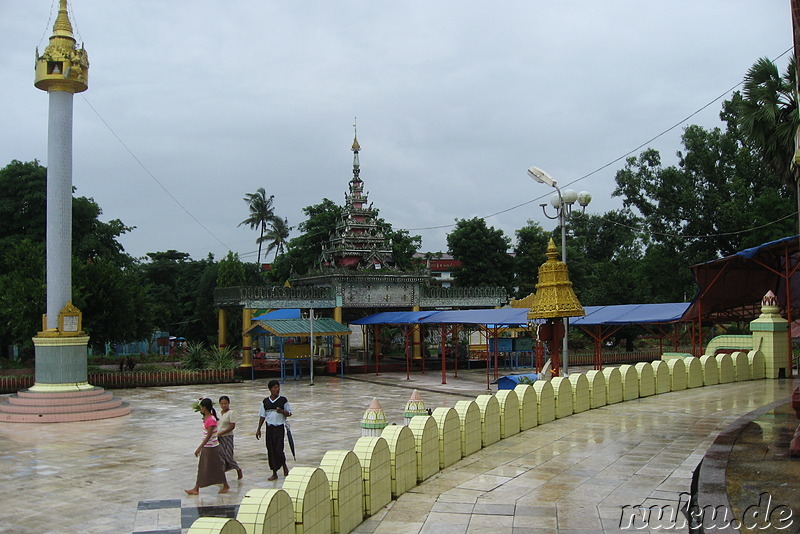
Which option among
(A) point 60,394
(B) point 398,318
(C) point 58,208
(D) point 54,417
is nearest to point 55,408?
(D) point 54,417

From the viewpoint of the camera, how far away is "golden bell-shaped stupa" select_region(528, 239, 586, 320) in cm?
1686

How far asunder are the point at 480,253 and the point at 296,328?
2269cm

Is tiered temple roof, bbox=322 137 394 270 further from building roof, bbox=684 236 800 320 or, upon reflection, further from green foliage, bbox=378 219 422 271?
building roof, bbox=684 236 800 320

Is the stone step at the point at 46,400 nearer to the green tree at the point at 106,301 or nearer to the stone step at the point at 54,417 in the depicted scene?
the stone step at the point at 54,417

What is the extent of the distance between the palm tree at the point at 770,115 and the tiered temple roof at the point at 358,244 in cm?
2139

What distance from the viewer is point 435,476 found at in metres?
10.2

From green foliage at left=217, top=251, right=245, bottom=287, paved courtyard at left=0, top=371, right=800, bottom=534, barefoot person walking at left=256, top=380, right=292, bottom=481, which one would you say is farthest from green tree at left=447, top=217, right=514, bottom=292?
barefoot person walking at left=256, top=380, right=292, bottom=481

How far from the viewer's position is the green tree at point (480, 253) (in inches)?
1950

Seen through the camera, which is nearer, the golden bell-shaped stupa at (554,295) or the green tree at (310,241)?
the golden bell-shaped stupa at (554,295)

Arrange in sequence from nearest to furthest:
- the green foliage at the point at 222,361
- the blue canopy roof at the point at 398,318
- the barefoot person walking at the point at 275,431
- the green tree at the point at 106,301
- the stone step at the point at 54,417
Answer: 1. the barefoot person walking at the point at 275,431
2. the stone step at the point at 54,417
3. the green tree at the point at 106,301
4. the green foliage at the point at 222,361
5. the blue canopy roof at the point at 398,318

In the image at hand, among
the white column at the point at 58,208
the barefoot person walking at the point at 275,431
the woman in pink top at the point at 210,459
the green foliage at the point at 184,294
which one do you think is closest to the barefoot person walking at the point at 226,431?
the woman in pink top at the point at 210,459

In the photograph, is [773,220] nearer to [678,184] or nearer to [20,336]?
[678,184]

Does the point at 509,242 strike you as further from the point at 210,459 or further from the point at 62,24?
the point at 210,459


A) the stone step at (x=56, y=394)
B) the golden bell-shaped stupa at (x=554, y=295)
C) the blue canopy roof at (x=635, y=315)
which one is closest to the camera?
the golden bell-shaped stupa at (x=554, y=295)
